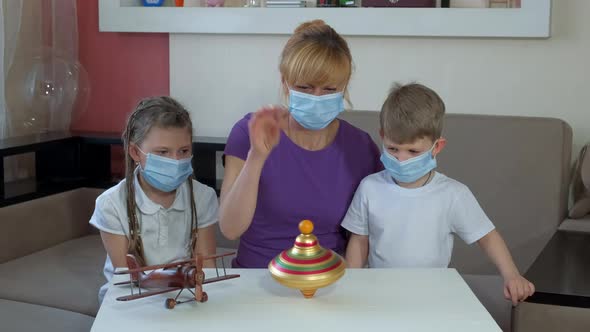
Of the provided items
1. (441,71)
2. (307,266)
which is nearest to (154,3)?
(441,71)

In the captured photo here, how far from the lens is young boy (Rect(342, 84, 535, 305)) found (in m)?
1.79

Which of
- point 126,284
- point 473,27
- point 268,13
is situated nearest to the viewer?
point 126,284

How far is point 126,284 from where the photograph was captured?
4.99ft

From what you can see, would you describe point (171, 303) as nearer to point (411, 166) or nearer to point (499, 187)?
point (411, 166)

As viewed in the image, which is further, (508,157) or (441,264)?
(508,157)

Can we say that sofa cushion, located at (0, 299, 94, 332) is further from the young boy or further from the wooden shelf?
the wooden shelf

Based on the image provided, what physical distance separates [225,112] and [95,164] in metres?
0.53

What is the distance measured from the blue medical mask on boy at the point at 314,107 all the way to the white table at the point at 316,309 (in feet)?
1.28

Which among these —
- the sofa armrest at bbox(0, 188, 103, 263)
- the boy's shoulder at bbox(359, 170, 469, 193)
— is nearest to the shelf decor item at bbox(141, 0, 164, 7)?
the sofa armrest at bbox(0, 188, 103, 263)

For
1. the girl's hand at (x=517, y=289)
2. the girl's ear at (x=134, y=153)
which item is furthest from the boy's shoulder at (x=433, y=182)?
the girl's ear at (x=134, y=153)

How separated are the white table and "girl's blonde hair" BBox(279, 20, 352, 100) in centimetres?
45

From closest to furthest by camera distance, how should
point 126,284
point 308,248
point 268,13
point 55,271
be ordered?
point 308,248 < point 126,284 < point 55,271 < point 268,13

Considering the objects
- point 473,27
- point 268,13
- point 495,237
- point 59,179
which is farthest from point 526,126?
point 59,179

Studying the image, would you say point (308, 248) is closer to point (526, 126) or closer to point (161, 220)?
point (161, 220)
